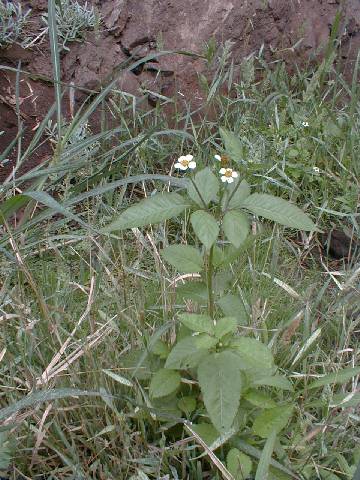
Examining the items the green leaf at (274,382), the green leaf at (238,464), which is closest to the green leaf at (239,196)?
the green leaf at (274,382)

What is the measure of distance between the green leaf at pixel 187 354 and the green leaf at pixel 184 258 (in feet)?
0.50

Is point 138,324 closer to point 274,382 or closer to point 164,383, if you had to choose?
point 164,383

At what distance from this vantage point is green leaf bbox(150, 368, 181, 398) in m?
1.62

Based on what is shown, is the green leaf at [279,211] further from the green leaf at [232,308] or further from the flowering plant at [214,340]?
the green leaf at [232,308]

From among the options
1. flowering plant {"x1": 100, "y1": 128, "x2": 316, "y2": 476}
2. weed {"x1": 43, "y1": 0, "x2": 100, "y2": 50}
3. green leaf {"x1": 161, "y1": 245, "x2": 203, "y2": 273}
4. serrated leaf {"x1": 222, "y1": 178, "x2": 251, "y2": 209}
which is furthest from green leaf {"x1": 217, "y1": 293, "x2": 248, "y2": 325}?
weed {"x1": 43, "y1": 0, "x2": 100, "y2": 50}

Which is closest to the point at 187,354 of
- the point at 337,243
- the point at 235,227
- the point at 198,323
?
the point at 198,323

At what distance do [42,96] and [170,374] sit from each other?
5.14 ft

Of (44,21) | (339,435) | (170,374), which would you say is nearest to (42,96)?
(44,21)

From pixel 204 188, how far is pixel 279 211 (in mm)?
168

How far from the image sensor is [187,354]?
5.14ft

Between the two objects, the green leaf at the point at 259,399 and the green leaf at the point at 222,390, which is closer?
the green leaf at the point at 222,390

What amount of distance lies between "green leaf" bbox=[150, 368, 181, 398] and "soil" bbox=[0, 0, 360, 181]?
4.50 feet

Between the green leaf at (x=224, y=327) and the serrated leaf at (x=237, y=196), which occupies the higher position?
the serrated leaf at (x=237, y=196)

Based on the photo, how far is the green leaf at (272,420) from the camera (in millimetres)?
1609
